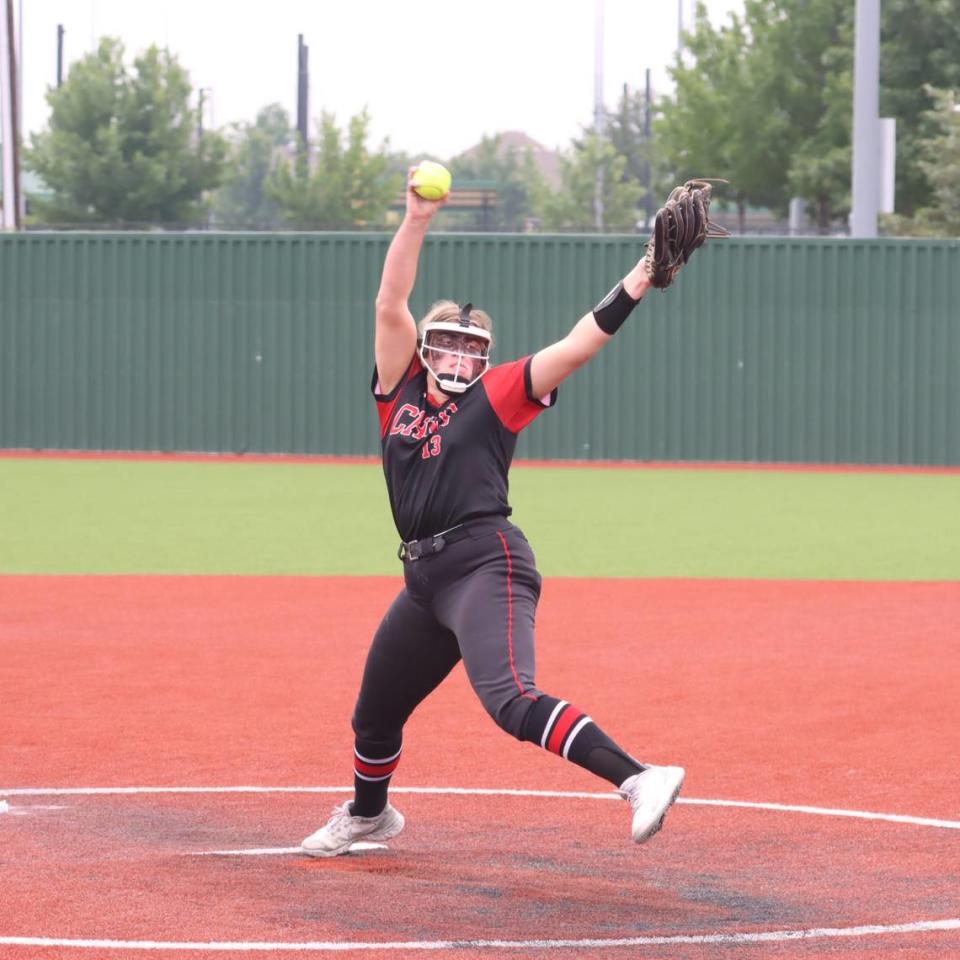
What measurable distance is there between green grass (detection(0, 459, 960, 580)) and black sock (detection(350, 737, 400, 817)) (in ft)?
28.8

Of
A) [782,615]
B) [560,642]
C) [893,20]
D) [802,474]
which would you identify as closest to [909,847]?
[560,642]

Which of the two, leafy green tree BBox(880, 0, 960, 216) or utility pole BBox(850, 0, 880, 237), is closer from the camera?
utility pole BBox(850, 0, 880, 237)

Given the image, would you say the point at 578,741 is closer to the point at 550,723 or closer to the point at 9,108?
the point at 550,723

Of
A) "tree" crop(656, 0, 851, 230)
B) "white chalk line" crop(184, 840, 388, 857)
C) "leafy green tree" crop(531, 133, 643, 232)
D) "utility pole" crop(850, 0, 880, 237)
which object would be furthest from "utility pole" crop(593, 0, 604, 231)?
"white chalk line" crop(184, 840, 388, 857)

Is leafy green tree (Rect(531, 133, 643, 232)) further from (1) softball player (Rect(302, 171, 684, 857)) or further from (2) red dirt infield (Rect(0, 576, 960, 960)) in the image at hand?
(1) softball player (Rect(302, 171, 684, 857))

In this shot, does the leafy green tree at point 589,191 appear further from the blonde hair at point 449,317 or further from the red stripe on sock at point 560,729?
the red stripe on sock at point 560,729

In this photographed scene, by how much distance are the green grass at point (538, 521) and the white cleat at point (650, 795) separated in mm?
9814

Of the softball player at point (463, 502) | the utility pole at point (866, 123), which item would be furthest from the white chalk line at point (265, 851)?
the utility pole at point (866, 123)

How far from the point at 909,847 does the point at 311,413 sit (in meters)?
20.9

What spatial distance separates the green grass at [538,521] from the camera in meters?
15.9

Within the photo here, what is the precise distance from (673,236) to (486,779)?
2937mm

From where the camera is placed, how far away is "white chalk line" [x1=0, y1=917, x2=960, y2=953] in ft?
17.3

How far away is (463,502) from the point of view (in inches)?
237

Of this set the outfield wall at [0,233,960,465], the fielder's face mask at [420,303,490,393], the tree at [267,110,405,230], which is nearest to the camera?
the fielder's face mask at [420,303,490,393]
